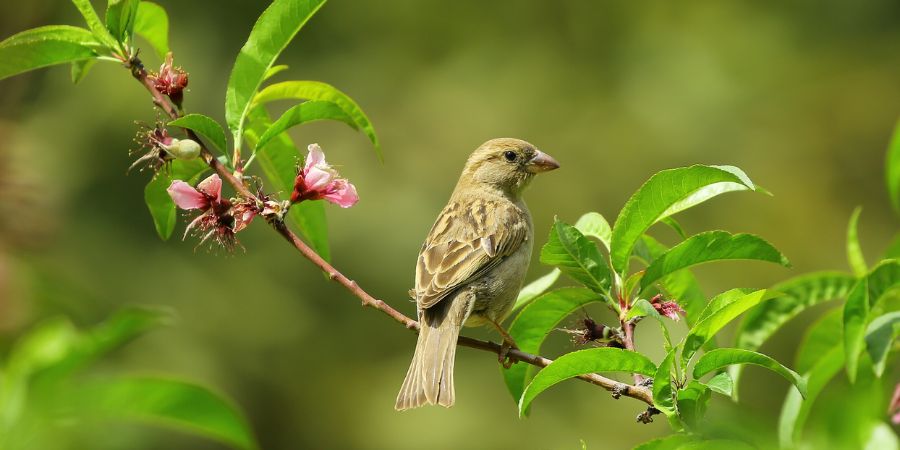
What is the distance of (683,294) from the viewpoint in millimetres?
3629

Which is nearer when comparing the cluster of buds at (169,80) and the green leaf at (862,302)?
the green leaf at (862,302)

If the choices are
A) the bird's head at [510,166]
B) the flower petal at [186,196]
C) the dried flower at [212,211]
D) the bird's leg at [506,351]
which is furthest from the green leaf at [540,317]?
the bird's head at [510,166]

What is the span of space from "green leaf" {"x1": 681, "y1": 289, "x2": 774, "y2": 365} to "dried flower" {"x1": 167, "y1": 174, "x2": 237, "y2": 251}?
1.39 m

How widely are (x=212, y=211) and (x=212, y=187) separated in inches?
3.4

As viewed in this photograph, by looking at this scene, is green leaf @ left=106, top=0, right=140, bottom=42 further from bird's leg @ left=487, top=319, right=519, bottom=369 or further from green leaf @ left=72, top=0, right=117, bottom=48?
bird's leg @ left=487, top=319, right=519, bottom=369

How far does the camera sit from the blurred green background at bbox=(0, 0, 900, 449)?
12336 mm

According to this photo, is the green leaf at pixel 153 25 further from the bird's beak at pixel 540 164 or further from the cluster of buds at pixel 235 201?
the bird's beak at pixel 540 164

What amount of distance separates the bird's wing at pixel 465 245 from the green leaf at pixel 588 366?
1.69 m

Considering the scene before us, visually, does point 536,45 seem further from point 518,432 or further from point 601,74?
point 518,432

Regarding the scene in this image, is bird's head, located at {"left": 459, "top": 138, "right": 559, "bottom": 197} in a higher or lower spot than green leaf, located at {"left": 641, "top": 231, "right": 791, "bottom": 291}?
higher

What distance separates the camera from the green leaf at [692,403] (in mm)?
2822

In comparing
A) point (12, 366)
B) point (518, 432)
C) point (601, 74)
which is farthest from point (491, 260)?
point (601, 74)

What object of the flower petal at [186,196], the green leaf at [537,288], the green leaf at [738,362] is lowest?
the green leaf at [738,362]

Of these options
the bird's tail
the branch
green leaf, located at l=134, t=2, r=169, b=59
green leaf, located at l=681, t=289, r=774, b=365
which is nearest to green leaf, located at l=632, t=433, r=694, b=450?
green leaf, located at l=681, t=289, r=774, b=365
